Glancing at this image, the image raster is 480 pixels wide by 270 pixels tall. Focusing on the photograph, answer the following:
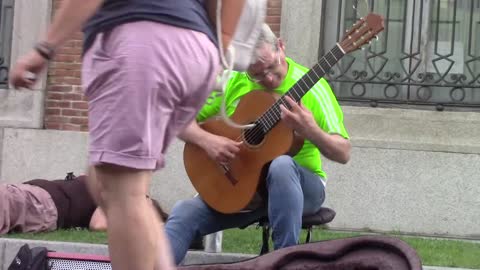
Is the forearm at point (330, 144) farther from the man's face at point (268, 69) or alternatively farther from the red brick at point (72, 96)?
the red brick at point (72, 96)

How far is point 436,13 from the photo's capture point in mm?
7477

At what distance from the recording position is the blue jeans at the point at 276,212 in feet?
15.1

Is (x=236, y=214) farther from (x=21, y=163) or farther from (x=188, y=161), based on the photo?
(x=21, y=163)

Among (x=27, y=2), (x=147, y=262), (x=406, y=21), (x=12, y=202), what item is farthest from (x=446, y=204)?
(x=147, y=262)

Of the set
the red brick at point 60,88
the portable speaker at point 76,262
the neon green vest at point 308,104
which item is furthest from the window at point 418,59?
the portable speaker at point 76,262

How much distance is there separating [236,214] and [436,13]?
10.6ft

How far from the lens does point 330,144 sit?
15.6ft

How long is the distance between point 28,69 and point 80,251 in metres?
2.92

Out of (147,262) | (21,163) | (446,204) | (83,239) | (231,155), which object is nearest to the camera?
(147,262)

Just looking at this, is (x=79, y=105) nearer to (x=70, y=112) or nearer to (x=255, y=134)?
(x=70, y=112)

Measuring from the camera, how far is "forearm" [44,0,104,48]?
2609mm

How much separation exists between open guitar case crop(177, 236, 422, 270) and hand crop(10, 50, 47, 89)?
6.40 ft

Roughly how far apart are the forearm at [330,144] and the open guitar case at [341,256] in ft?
1.72

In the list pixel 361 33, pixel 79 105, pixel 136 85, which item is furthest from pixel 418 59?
pixel 136 85
